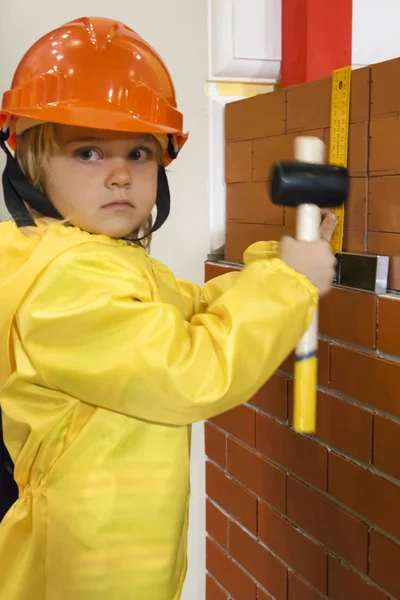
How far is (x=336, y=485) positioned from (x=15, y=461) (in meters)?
0.55

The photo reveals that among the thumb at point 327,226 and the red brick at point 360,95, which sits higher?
the red brick at point 360,95

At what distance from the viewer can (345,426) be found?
1.06 metres

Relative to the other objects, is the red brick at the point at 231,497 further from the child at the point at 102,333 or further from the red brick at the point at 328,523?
the child at the point at 102,333

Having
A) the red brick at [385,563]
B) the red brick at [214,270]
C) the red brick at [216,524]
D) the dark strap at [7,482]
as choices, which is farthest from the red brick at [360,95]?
the red brick at [216,524]

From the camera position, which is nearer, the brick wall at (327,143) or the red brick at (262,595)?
the brick wall at (327,143)

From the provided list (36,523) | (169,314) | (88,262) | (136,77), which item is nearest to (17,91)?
(136,77)

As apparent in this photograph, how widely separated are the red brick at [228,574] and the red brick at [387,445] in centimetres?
57

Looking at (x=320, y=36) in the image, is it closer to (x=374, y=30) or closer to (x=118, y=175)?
(x=374, y=30)

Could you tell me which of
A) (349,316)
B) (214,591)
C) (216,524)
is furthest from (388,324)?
(214,591)

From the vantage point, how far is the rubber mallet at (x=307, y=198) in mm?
893

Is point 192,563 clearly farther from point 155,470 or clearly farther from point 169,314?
point 169,314

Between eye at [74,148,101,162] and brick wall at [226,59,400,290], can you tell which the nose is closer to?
eye at [74,148,101,162]

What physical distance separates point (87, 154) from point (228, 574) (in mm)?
1065

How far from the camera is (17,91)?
88 centimetres
